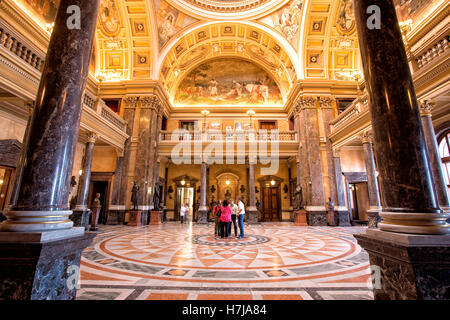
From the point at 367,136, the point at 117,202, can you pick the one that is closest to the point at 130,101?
the point at 117,202

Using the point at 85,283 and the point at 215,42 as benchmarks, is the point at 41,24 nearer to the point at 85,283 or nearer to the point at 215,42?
the point at 215,42

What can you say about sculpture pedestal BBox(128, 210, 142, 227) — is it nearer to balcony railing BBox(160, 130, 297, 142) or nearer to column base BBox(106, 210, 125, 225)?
column base BBox(106, 210, 125, 225)

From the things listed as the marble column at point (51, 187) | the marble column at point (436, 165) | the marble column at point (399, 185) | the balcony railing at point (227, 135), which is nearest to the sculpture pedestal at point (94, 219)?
the balcony railing at point (227, 135)

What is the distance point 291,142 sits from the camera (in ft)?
46.2

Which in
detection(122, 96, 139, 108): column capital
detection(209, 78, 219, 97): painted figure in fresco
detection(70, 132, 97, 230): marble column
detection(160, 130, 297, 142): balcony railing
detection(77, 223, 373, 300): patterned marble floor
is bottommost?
detection(77, 223, 373, 300): patterned marble floor

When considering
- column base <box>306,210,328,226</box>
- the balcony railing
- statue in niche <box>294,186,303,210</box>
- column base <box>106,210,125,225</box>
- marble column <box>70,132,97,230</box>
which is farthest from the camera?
the balcony railing

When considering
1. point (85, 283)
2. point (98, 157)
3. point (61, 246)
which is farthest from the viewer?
point (98, 157)

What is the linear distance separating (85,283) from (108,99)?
1314 centimetres

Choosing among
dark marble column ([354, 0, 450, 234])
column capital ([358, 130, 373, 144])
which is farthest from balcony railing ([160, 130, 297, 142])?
dark marble column ([354, 0, 450, 234])

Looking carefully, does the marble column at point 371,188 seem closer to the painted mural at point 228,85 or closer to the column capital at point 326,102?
the column capital at point 326,102

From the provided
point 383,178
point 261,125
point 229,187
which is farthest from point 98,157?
point 383,178

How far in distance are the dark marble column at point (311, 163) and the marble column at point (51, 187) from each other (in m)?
11.7

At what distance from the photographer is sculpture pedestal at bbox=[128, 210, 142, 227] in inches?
432

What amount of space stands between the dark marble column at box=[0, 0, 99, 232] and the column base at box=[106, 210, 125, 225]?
33.7ft
